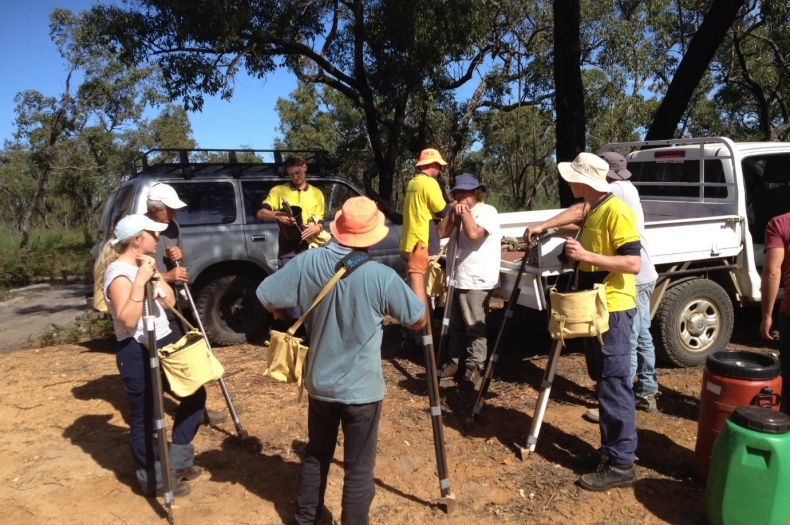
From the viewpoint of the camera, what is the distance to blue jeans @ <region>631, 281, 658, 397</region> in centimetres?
456

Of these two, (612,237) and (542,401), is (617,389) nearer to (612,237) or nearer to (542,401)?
(542,401)

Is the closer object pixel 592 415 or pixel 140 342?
pixel 140 342

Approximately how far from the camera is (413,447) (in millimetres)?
4215

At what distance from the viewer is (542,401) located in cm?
400

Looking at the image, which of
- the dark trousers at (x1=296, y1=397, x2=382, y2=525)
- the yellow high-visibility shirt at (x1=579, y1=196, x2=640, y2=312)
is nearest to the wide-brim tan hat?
the yellow high-visibility shirt at (x1=579, y1=196, x2=640, y2=312)

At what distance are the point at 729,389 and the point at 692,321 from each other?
2.16 metres

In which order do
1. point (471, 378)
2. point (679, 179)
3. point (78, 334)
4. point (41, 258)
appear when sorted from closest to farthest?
point (471, 378) < point (679, 179) < point (78, 334) < point (41, 258)

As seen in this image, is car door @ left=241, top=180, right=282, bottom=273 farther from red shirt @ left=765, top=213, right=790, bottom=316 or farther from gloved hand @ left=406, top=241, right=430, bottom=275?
red shirt @ left=765, top=213, right=790, bottom=316

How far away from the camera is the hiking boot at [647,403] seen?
4.68m

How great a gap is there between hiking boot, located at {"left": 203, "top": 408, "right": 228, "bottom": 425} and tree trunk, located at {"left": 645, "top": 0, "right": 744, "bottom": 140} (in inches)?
278

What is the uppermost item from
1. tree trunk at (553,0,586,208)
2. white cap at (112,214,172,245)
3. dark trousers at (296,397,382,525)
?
tree trunk at (553,0,586,208)

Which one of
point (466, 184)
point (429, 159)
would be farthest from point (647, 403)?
point (429, 159)

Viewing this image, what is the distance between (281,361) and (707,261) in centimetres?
425

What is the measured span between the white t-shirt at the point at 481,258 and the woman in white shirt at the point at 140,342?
2311mm
